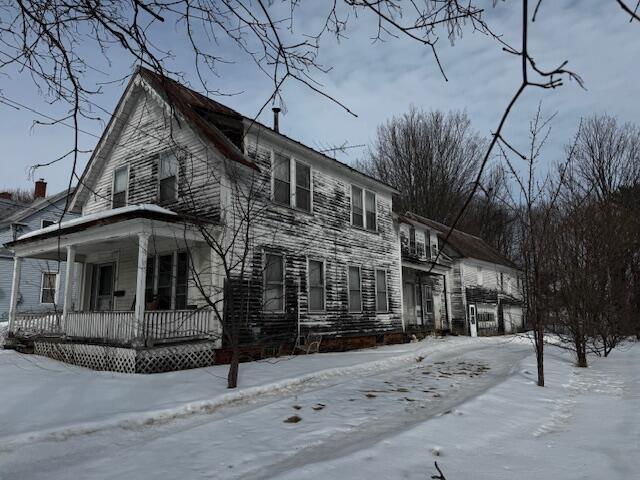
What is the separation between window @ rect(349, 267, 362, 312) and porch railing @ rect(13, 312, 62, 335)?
347 inches

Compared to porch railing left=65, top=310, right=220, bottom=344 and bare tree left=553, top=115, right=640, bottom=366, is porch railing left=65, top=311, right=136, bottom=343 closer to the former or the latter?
porch railing left=65, top=310, right=220, bottom=344

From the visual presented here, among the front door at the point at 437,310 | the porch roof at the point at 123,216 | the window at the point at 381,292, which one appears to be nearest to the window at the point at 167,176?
the porch roof at the point at 123,216

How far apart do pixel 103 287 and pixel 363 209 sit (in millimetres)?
9290

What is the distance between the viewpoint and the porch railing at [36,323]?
12.4 metres

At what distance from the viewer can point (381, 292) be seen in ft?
57.4

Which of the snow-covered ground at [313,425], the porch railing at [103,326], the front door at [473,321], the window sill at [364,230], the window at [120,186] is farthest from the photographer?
the front door at [473,321]

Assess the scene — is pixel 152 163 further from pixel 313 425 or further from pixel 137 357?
pixel 313 425

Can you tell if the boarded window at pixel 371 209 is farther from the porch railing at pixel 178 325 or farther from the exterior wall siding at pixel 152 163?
the porch railing at pixel 178 325

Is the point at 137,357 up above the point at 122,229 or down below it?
below

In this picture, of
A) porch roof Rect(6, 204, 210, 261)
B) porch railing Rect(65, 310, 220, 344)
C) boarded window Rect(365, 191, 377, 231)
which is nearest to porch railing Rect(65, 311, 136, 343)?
porch railing Rect(65, 310, 220, 344)

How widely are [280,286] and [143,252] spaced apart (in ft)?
14.3

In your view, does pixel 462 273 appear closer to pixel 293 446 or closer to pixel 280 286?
pixel 280 286

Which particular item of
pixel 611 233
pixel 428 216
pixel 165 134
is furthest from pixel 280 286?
pixel 428 216

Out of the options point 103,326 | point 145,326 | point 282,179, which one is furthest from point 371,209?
point 103,326
